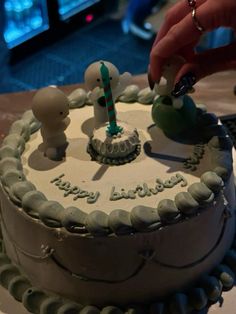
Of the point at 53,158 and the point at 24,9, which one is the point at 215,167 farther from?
the point at 24,9

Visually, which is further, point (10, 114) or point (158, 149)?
point (10, 114)

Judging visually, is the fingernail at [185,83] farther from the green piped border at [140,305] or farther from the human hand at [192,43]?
the green piped border at [140,305]

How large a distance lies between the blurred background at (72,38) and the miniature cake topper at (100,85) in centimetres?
134

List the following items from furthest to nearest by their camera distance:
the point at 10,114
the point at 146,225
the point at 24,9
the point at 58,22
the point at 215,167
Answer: the point at 58,22
the point at 24,9
the point at 10,114
the point at 215,167
the point at 146,225

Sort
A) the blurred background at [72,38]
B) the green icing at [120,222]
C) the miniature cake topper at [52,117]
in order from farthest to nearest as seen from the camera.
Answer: the blurred background at [72,38]
the miniature cake topper at [52,117]
the green icing at [120,222]

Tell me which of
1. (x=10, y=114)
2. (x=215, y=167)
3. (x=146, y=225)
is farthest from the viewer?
(x=10, y=114)

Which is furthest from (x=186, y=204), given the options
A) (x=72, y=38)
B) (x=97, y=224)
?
(x=72, y=38)

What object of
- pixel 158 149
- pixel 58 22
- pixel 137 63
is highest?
pixel 158 149

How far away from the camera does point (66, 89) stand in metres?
1.75

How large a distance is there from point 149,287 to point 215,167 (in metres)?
0.25

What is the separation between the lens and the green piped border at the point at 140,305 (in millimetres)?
1083

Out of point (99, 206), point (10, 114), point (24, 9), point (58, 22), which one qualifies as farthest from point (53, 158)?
point (58, 22)

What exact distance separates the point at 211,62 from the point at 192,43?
5 cm

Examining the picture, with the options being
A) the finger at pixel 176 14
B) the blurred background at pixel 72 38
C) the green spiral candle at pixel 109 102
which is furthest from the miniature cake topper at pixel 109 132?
the blurred background at pixel 72 38
